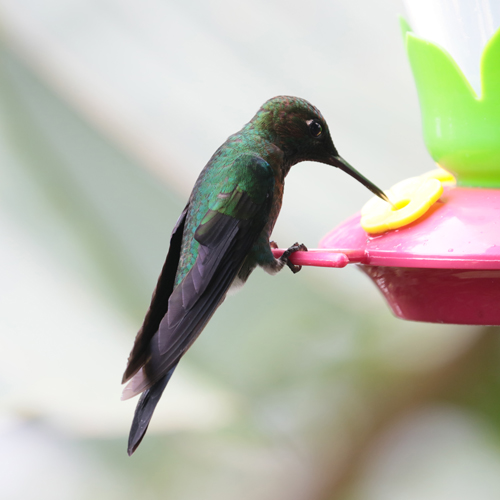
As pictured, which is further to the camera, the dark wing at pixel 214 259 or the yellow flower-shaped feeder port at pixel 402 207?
the yellow flower-shaped feeder port at pixel 402 207

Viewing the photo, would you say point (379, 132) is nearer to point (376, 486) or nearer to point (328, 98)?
point (328, 98)

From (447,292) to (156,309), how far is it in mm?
613

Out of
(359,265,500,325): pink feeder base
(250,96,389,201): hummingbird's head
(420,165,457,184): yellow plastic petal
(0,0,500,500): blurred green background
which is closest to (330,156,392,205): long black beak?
(250,96,389,201): hummingbird's head

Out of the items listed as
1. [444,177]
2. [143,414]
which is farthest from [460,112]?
[143,414]

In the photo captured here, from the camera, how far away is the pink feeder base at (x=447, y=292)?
3.84 feet

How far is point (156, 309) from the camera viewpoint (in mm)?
1173

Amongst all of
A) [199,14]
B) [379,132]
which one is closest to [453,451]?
[379,132]

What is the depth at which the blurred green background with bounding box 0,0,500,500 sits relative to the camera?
2039mm

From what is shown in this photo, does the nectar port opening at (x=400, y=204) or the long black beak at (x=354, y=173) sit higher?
the long black beak at (x=354, y=173)

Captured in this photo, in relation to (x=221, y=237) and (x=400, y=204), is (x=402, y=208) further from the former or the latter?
(x=221, y=237)

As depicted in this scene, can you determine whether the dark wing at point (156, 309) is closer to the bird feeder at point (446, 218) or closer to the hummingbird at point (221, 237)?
the hummingbird at point (221, 237)

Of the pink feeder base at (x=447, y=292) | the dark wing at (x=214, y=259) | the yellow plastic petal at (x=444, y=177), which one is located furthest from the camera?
the yellow plastic petal at (x=444, y=177)

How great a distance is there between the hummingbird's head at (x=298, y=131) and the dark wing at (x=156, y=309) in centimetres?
29

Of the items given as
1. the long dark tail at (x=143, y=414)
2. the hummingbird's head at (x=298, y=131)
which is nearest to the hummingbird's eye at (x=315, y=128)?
the hummingbird's head at (x=298, y=131)
